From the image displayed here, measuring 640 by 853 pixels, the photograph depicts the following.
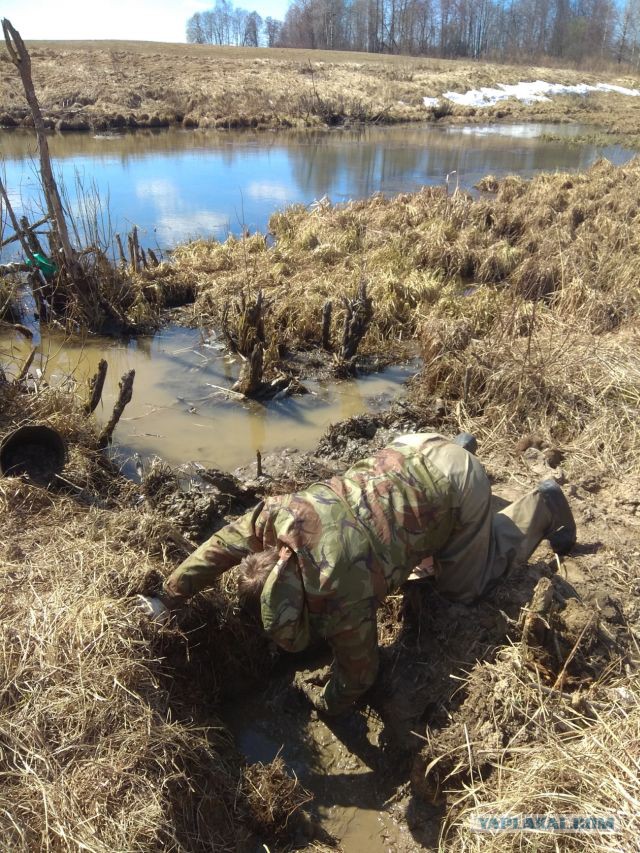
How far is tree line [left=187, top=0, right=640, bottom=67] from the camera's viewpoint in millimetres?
66688

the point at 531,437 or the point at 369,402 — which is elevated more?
the point at 531,437

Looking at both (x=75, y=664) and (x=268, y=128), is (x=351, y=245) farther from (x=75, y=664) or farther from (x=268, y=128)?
(x=268, y=128)

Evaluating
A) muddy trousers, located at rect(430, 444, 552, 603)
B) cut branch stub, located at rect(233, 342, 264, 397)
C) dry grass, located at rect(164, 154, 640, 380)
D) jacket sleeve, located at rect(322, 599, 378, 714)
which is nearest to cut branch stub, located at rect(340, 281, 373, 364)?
dry grass, located at rect(164, 154, 640, 380)

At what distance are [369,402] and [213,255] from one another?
444 centimetres

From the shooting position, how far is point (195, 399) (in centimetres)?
589

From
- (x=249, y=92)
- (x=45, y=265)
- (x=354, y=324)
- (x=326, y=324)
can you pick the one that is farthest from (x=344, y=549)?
(x=249, y=92)

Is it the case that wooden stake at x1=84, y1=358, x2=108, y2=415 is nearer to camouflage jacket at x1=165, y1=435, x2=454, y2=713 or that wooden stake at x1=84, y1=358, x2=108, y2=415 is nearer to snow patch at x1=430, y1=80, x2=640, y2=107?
camouflage jacket at x1=165, y1=435, x2=454, y2=713

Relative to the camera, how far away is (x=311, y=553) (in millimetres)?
2426

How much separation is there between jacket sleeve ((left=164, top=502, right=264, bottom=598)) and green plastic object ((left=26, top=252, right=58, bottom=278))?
5.50 metres

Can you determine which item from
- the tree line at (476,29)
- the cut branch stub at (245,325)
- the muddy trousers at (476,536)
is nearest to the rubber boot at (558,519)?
the muddy trousers at (476,536)

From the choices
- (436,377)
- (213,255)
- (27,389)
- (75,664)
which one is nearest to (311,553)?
(75,664)

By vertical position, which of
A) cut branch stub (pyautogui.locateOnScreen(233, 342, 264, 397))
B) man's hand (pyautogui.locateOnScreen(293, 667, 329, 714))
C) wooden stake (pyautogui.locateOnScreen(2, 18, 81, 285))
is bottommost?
man's hand (pyautogui.locateOnScreen(293, 667, 329, 714))

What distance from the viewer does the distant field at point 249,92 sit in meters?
27.1

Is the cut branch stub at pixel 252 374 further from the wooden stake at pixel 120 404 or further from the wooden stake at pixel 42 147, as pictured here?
the wooden stake at pixel 42 147
